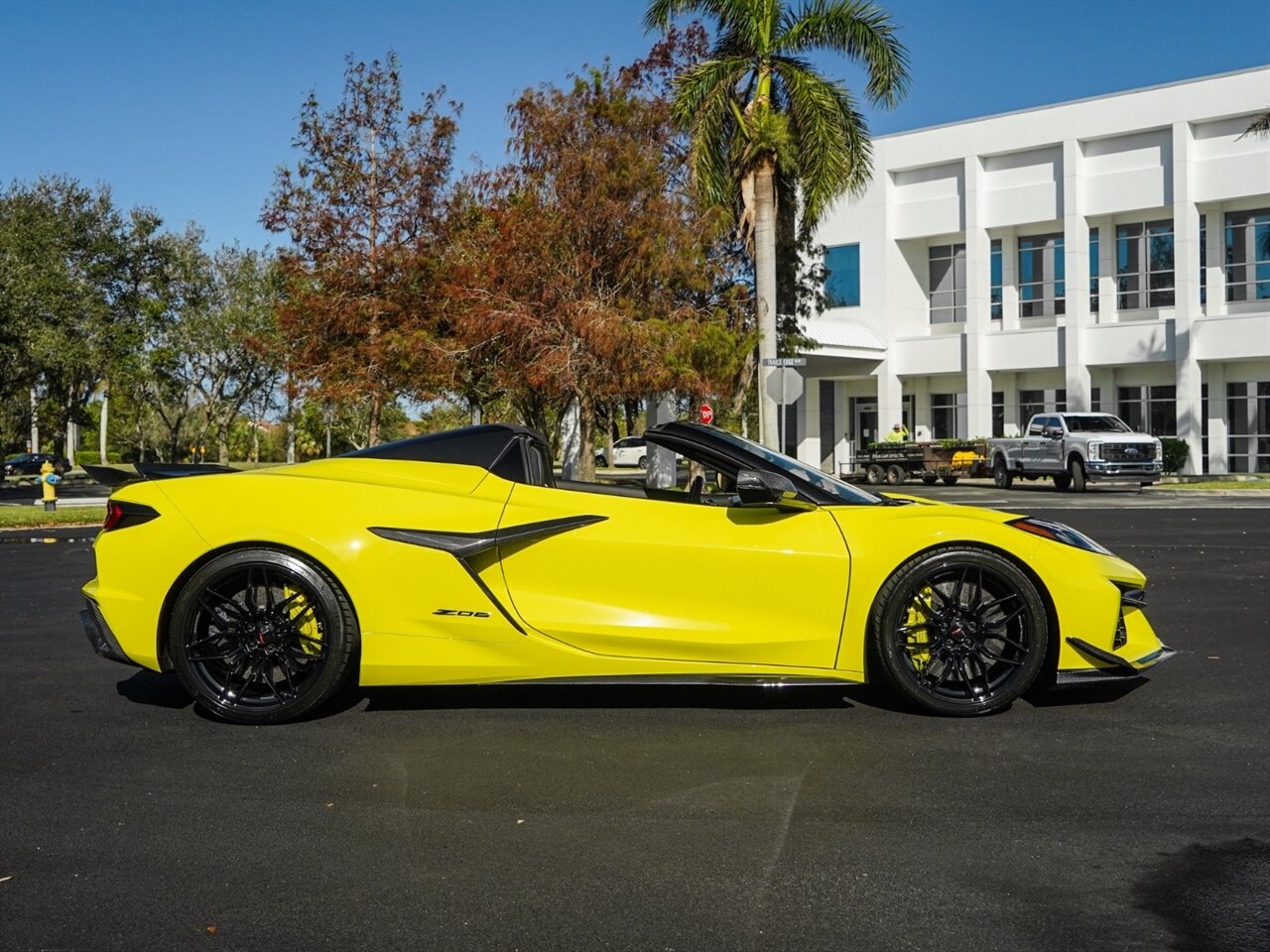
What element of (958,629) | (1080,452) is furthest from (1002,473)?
(958,629)

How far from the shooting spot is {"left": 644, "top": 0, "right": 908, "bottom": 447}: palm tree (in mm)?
26703

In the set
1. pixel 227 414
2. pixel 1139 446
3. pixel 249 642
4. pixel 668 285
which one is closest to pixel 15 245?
pixel 227 414

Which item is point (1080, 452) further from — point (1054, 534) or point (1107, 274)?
point (1054, 534)

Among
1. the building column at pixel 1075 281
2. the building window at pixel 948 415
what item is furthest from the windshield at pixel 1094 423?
the building window at pixel 948 415

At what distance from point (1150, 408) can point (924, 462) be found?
1050cm

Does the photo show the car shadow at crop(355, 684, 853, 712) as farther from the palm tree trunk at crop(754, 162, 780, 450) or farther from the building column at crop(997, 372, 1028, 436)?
the building column at crop(997, 372, 1028, 436)

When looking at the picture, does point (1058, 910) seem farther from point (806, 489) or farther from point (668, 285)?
point (668, 285)

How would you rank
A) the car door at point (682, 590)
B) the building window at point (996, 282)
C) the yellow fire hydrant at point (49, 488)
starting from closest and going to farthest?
the car door at point (682, 590) < the yellow fire hydrant at point (49, 488) < the building window at point (996, 282)

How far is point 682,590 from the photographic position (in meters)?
5.49

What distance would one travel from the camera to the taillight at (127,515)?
5.70 meters

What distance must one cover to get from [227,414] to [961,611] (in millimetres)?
52175

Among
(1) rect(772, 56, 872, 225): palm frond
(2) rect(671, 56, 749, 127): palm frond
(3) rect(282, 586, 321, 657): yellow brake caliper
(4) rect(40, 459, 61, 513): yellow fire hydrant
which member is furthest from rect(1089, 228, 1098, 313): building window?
(3) rect(282, 586, 321, 657): yellow brake caliper

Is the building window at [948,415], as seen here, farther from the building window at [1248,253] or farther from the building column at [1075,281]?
the building window at [1248,253]

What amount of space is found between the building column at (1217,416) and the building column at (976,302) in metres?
6.95
